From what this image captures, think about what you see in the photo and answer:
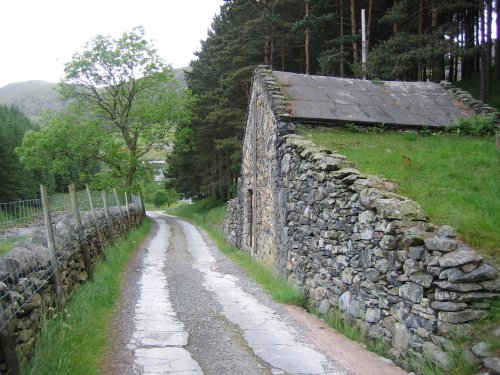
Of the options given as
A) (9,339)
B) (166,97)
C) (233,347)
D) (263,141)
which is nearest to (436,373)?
(233,347)

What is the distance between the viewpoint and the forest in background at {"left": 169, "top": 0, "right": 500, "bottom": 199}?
60.2ft

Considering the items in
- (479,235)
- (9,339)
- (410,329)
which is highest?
(479,235)

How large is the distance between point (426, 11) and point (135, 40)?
18989 millimetres

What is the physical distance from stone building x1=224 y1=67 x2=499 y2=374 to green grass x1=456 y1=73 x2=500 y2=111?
8739mm

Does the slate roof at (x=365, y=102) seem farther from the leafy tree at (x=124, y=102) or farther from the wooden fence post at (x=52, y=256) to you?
the leafy tree at (x=124, y=102)

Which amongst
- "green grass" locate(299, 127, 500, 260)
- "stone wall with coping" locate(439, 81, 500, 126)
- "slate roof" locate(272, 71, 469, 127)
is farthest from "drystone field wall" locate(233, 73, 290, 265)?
"stone wall with coping" locate(439, 81, 500, 126)

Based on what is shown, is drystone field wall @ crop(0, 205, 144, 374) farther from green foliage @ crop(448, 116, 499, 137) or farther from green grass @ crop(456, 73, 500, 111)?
green grass @ crop(456, 73, 500, 111)

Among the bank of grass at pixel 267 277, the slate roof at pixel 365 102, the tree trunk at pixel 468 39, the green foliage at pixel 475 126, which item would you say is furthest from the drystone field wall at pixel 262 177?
the tree trunk at pixel 468 39

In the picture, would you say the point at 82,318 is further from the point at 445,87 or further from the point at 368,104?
the point at 445,87

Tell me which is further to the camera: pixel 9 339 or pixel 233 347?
pixel 233 347

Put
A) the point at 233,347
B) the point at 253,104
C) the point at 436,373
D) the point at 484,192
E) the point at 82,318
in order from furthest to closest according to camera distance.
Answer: the point at 253,104 < the point at 484,192 < the point at 82,318 < the point at 233,347 < the point at 436,373

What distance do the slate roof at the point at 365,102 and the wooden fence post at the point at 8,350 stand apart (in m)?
8.18

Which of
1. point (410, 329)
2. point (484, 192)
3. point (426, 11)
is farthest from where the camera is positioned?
point (426, 11)

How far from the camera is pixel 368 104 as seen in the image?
12.3 metres
